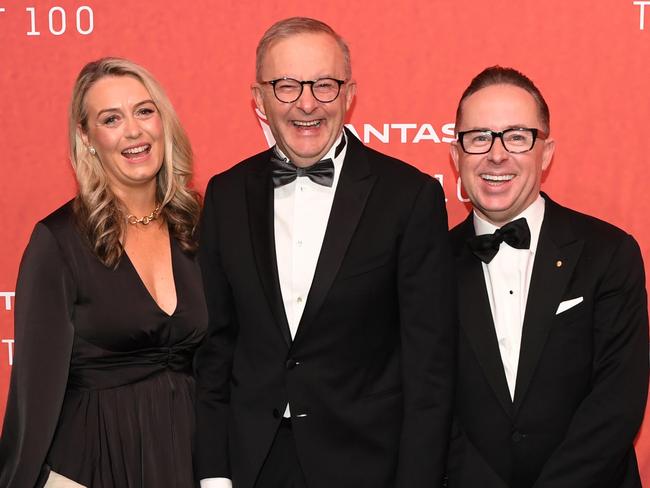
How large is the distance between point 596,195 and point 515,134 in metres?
0.80

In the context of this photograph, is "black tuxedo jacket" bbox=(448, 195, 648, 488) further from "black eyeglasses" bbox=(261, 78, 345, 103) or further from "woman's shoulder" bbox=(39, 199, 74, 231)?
"woman's shoulder" bbox=(39, 199, 74, 231)

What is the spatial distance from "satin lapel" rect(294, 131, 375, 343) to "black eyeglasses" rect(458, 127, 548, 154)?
1.18ft

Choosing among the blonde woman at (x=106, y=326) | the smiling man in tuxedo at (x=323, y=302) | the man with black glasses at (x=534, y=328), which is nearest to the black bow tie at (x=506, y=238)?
the man with black glasses at (x=534, y=328)

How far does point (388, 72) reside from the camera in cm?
306

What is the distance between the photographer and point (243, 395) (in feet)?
7.64

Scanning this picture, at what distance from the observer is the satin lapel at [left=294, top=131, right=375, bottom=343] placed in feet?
7.16

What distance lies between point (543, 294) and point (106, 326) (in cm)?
130

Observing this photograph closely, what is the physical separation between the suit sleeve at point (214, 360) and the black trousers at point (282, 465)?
150 mm

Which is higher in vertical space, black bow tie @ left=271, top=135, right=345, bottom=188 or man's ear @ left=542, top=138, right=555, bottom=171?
man's ear @ left=542, top=138, right=555, bottom=171

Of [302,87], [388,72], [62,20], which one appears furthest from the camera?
[62,20]

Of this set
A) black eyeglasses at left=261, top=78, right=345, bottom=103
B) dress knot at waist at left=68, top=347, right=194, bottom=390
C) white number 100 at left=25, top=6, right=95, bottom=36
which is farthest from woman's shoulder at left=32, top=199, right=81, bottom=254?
white number 100 at left=25, top=6, right=95, bottom=36

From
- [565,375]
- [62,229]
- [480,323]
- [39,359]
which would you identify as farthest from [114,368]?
[565,375]

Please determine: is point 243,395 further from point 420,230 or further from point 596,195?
point 596,195

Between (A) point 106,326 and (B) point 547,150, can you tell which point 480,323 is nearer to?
(B) point 547,150
